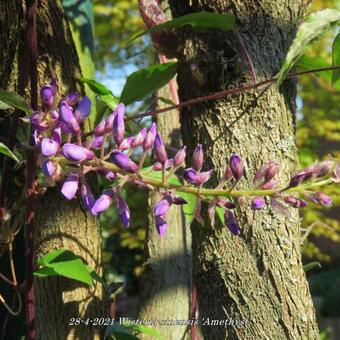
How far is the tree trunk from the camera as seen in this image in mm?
936

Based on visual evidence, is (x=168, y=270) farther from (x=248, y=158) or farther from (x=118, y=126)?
(x=118, y=126)

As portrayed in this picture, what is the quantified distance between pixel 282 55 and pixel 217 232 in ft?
1.02

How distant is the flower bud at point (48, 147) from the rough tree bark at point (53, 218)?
390mm

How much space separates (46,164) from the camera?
2.27 ft

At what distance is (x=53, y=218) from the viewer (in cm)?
109

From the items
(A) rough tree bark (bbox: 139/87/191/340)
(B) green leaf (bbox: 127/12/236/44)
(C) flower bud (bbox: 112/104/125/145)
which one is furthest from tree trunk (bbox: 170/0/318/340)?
(A) rough tree bark (bbox: 139/87/191/340)

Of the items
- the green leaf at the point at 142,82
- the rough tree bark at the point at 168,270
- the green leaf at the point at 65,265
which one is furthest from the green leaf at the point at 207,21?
the rough tree bark at the point at 168,270

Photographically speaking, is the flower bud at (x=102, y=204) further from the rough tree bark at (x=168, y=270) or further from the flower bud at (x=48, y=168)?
the rough tree bark at (x=168, y=270)

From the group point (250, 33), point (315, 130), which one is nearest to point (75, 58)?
point (250, 33)

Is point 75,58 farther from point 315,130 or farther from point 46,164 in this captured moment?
point 315,130

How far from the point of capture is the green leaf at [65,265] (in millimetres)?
958

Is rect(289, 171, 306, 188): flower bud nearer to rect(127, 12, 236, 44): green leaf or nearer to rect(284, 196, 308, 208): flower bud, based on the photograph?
rect(284, 196, 308, 208): flower bud

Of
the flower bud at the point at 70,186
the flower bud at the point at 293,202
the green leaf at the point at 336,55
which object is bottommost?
the flower bud at the point at 293,202

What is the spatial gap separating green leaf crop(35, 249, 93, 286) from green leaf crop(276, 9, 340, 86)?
46cm
